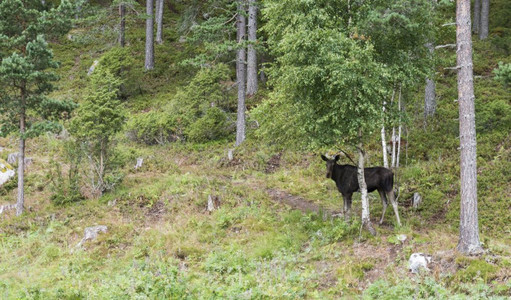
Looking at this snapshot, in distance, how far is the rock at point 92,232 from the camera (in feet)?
40.9

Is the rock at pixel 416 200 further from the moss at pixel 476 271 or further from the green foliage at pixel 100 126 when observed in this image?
the green foliage at pixel 100 126

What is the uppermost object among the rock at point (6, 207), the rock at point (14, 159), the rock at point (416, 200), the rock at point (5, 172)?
the rock at point (14, 159)

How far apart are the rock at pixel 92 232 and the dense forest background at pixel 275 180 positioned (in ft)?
0.51

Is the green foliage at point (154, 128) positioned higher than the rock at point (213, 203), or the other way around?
the green foliage at point (154, 128)

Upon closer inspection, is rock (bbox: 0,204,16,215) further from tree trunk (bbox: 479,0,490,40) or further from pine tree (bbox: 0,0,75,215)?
tree trunk (bbox: 479,0,490,40)

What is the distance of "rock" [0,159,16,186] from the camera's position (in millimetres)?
17766

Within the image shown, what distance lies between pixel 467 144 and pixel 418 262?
283 cm

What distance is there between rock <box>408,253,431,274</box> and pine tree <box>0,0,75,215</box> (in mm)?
12429

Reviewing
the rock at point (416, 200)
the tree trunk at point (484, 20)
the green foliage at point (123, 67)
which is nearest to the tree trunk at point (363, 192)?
the rock at point (416, 200)

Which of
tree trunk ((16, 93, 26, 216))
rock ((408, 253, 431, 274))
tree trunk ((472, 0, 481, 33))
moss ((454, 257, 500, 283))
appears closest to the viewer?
moss ((454, 257, 500, 283))

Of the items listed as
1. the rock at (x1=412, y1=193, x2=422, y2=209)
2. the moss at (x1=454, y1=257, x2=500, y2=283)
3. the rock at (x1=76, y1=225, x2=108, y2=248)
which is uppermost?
the rock at (x1=412, y1=193, x2=422, y2=209)

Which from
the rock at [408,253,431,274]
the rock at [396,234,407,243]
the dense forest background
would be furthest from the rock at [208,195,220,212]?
the rock at [408,253,431,274]

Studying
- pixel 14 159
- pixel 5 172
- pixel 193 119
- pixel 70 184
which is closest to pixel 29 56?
pixel 70 184

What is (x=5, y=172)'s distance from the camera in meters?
18.0
